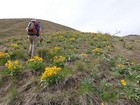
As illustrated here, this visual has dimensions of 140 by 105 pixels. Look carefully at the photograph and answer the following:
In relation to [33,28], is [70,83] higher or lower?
lower

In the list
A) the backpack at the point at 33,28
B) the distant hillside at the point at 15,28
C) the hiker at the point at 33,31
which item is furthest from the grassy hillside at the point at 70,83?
the distant hillside at the point at 15,28

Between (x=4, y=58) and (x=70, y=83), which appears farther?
(x=4, y=58)

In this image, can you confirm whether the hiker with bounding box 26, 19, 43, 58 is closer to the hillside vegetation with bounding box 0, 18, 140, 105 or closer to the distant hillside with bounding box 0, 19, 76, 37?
the hillside vegetation with bounding box 0, 18, 140, 105

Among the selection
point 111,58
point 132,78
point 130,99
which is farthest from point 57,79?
point 111,58

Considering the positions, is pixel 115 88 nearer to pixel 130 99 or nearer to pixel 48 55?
pixel 130 99

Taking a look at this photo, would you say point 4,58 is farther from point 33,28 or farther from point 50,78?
point 50,78

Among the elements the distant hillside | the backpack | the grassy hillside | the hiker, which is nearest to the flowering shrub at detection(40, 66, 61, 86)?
the grassy hillside

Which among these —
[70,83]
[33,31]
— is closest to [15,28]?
[33,31]

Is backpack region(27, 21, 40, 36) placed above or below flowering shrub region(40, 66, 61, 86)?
above

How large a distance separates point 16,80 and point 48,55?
2362 mm

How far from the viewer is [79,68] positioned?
308 inches

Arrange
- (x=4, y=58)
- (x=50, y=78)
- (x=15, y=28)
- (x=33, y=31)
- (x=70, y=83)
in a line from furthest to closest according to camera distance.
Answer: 1. (x=15, y=28)
2. (x=33, y=31)
3. (x=4, y=58)
4. (x=70, y=83)
5. (x=50, y=78)

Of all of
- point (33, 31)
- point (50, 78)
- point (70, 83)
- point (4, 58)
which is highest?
point (33, 31)

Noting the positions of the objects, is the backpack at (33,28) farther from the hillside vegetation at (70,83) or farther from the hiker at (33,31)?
the hillside vegetation at (70,83)
